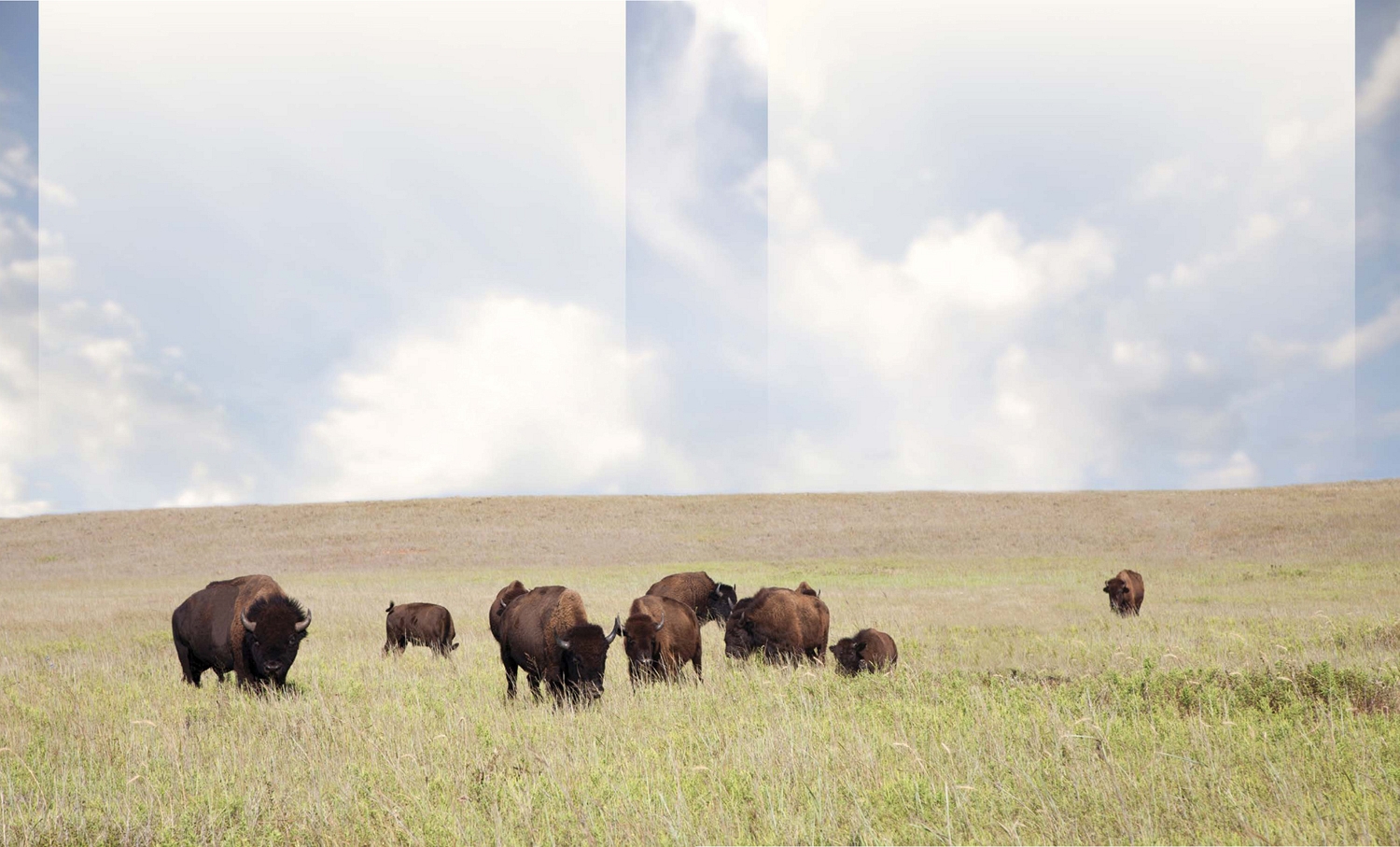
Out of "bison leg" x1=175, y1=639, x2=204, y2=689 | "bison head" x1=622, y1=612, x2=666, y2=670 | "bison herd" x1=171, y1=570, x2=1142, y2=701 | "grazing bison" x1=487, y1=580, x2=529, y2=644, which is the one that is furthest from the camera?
"grazing bison" x1=487, y1=580, x2=529, y2=644

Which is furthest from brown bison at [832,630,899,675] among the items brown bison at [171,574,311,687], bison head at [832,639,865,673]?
brown bison at [171,574,311,687]

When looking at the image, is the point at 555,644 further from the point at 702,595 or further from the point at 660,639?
the point at 702,595

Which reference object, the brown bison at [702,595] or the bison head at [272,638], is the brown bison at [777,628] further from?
the bison head at [272,638]

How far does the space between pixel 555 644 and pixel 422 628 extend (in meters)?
7.89

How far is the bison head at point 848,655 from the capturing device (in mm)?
11859

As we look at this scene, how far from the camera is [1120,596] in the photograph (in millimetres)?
20469

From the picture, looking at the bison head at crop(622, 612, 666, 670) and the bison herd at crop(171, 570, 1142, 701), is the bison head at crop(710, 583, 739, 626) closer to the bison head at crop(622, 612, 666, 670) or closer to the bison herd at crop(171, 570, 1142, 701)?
the bison herd at crop(171, 570, 1142, 701)

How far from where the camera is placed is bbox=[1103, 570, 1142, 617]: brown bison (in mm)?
20094

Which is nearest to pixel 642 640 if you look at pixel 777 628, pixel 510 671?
pixel 510 671

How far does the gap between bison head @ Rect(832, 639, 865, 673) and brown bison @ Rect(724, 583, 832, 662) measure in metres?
0.69

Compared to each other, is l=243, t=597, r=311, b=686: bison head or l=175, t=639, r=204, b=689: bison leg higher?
l=243, t=597, r=311, b=686: bison head

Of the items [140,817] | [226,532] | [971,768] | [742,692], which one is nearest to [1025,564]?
[742,692]

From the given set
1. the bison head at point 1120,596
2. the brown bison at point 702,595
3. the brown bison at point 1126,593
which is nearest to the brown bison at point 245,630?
the brown bison at point 702,595

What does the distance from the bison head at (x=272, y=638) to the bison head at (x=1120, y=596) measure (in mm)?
17493
